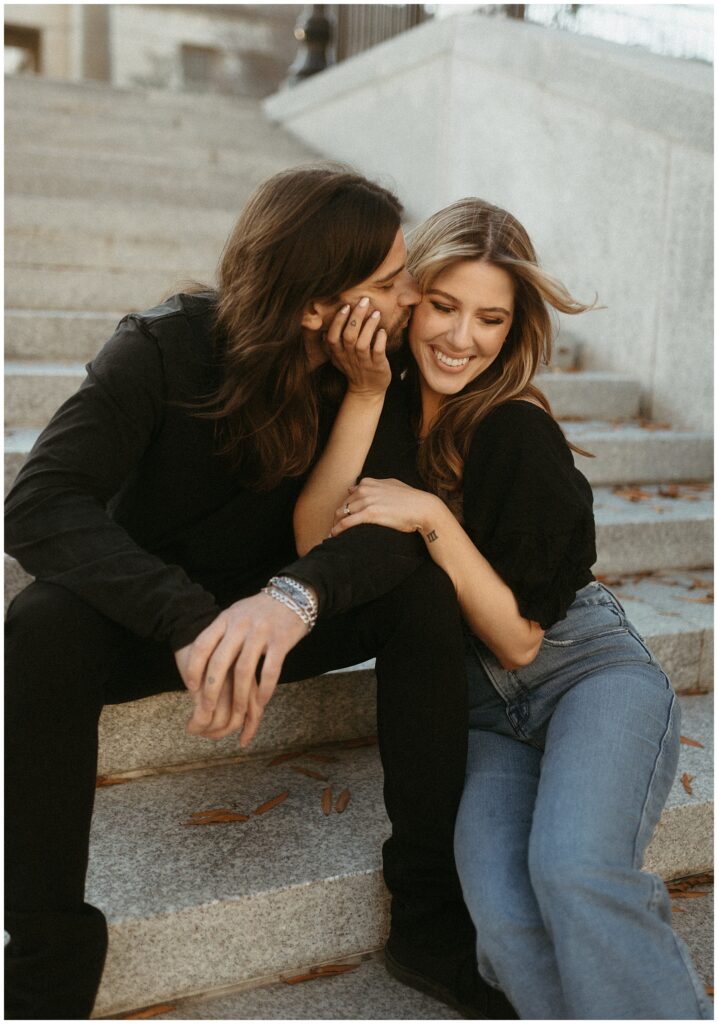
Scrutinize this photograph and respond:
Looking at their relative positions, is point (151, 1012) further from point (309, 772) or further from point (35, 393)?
point (35, 393)

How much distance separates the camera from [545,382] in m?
4.12

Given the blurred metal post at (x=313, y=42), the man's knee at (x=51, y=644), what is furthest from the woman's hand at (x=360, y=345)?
the blurred metal post at (x=313, y=42)

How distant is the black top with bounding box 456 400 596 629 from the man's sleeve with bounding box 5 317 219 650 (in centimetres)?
58

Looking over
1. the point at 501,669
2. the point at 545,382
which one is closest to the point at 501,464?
the point at 501,669

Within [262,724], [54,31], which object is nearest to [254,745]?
[262,724]

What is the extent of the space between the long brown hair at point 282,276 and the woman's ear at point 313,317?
2cm

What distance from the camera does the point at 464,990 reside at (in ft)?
5.78

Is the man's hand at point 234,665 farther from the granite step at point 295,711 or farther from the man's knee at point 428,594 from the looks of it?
the granite step at point 295,711

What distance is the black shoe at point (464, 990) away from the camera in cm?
174

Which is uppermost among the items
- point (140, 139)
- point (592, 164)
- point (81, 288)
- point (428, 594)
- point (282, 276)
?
point (140, 139)

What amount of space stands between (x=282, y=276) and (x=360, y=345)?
197mm

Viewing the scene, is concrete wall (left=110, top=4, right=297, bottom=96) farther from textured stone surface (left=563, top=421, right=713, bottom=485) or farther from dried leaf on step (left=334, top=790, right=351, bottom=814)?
dried leaf on step (left=334, top=790, right=351, bottom=814)

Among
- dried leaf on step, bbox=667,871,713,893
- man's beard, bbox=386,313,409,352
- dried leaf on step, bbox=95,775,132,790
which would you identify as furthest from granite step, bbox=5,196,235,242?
dried leaf on step, bbox=667,871,713,893

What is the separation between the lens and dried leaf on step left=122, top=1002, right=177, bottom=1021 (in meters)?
1.72
